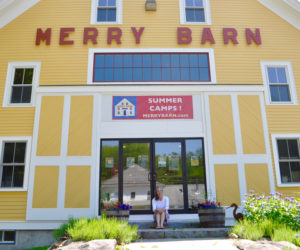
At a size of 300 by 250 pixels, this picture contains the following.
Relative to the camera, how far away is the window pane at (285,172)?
353 inches

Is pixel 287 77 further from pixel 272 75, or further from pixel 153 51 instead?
pixel 153 51

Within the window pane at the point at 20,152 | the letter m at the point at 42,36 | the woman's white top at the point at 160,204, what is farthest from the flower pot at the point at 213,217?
the letter m at the point at 42,36

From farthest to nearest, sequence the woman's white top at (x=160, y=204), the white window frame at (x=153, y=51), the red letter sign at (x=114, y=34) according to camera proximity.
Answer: the red letter sign at (x=114, y=34) → the white window frame at (x=153, y=51) → the woman's white top at (x=160, y=204)

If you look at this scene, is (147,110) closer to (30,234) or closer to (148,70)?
(148,70)

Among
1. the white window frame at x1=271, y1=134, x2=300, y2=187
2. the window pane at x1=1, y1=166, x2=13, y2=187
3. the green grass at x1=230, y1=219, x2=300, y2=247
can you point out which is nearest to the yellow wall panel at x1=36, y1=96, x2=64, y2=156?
the window pane at x1=1, y1=166, x2=13, y2=187

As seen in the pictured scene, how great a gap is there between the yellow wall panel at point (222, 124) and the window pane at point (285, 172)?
1936 mm

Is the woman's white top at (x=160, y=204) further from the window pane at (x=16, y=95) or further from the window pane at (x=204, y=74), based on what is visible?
the window pane at (x=16, y=95)

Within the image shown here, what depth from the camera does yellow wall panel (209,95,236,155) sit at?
8922 millimetres

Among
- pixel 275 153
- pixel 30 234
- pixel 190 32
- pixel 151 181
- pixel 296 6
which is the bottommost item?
pixel 30 234

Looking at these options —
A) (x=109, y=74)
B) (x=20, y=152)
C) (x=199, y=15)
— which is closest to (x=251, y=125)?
(x=199, y=15)

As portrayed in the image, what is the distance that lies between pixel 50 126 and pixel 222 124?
6338 millimetres

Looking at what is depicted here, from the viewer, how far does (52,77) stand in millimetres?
9602

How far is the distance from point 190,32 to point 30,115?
7.17 metres

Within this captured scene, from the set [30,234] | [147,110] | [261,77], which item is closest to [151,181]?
[147,110]
